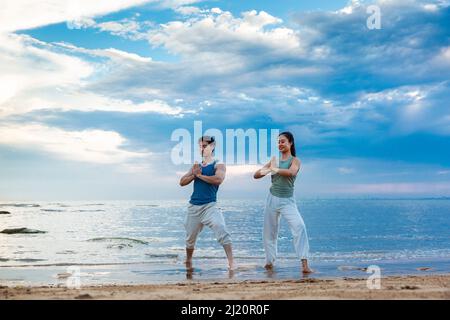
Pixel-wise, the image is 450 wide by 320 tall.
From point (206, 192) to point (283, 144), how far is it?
1783 millimetres

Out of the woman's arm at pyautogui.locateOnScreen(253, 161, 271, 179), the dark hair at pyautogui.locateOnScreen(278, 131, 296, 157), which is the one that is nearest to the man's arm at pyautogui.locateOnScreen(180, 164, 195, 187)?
the woman's arm at pyautogui.locateOnScreen(253, 161, 271, 179)

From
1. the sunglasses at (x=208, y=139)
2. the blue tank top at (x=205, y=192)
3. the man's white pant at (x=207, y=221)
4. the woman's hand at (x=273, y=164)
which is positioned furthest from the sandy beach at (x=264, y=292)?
the sunglasses at (x=208, y=139)

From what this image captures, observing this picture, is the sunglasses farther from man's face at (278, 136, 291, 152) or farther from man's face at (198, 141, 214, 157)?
man's face at (278, 136, 291, 152)

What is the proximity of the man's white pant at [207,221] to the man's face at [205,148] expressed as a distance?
3.24ft

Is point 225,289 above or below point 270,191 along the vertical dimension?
below

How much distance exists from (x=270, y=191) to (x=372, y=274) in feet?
9.14

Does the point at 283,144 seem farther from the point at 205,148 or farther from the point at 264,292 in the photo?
the point at 264,292

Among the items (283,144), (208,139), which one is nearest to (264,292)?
(283,144)

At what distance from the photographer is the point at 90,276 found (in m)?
10.6

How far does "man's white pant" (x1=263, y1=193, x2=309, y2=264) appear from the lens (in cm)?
999

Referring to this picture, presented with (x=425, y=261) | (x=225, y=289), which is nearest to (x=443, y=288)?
(x=225, y=289)

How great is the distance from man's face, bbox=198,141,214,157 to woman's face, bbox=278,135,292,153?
133 centimetres

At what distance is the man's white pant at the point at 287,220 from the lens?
393 inches
